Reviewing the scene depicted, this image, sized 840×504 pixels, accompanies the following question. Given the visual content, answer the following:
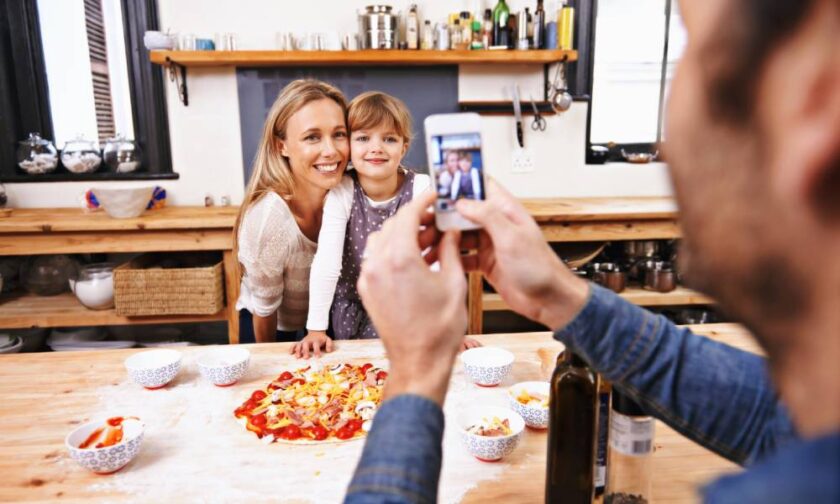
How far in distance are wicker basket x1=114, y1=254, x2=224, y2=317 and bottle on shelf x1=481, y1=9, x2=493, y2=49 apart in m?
1.68

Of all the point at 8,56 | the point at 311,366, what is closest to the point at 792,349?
the point at 311,366

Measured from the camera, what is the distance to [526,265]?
2.54 feet

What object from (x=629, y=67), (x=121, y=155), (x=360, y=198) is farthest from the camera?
(x=629, y=67)

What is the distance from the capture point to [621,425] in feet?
2.42

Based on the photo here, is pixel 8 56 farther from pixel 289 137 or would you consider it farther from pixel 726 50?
pixel 726 50

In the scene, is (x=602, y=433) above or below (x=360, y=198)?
below

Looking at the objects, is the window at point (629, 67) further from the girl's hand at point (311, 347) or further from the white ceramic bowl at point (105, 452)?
the white ceramic bowl at point (105, 452)

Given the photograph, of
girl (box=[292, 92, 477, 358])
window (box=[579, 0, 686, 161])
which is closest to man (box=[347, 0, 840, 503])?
girl (box=[292, 92, 477, 358])

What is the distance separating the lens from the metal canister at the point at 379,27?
274 centimetres

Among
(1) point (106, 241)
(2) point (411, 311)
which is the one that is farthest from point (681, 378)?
(1) point (106, 241)

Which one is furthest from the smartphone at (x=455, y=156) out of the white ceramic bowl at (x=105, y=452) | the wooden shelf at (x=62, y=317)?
the wooden shelf at (x=62, y=317)

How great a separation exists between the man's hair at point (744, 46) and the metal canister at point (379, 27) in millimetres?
2601

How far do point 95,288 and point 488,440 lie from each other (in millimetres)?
2260

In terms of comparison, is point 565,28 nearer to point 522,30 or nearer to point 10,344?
point 522,30
